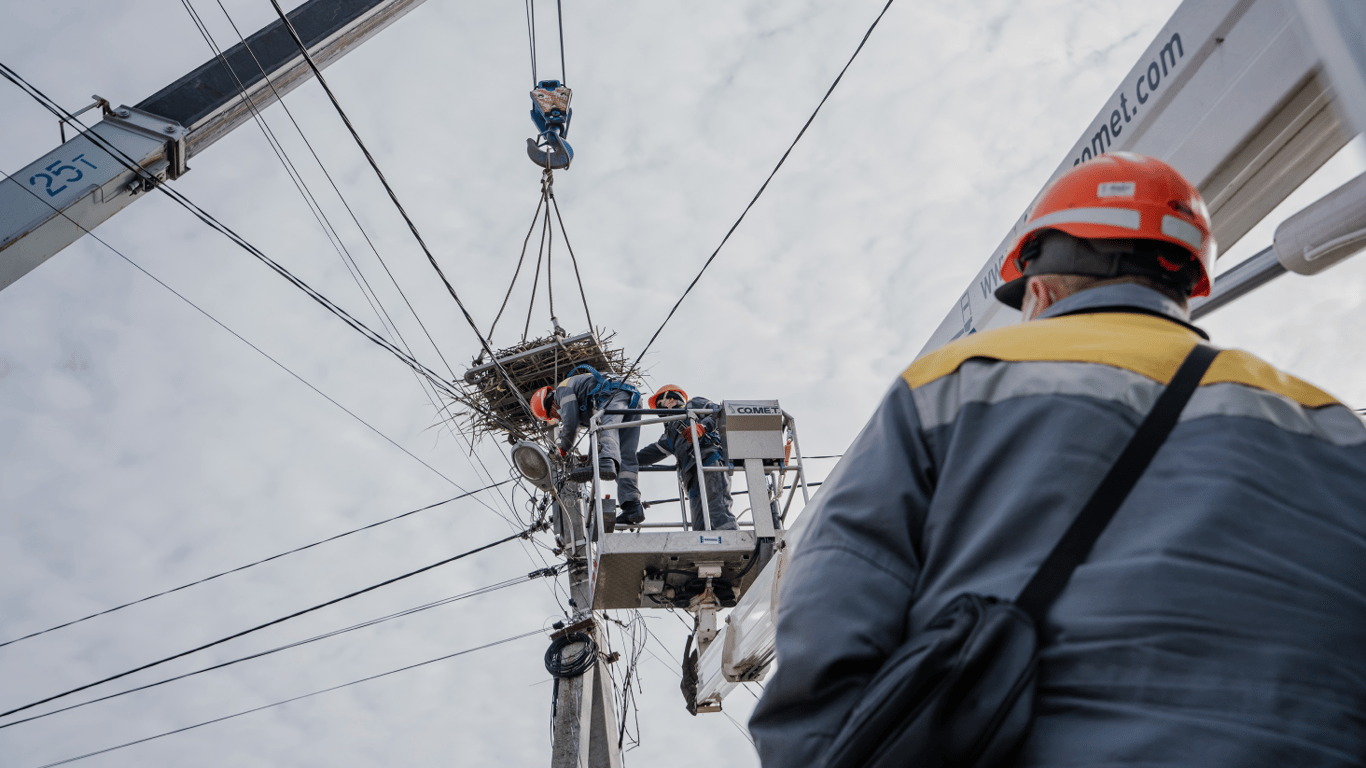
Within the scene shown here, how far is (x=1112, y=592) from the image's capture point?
1078 millimetres

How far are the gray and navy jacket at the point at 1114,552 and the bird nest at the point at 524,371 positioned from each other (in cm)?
965

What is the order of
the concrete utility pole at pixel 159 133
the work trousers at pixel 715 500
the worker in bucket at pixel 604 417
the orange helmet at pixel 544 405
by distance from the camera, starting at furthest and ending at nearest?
the orange helmet at pixel 544 405
the worker in bucket at pixel 604 417
the work trousers at pixel 715 500
the concrete utility pole at pixel 159 133

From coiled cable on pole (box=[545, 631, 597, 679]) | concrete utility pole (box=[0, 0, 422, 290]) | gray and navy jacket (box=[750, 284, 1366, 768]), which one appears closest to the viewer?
gray and navy jacket (box=[750, 284, 1366, 768])

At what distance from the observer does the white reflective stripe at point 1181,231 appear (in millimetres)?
1571

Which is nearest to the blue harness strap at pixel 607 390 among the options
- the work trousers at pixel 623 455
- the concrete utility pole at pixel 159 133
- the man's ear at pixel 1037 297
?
the work trousers at pixel 623 455

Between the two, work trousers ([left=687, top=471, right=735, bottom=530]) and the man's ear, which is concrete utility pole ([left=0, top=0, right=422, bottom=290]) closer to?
work trousers ([left=687, top=471, right=735, bottom=530])

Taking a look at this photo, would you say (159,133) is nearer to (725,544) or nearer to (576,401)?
(576,401)

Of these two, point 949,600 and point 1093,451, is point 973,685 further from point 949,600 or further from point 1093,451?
point 1093,451

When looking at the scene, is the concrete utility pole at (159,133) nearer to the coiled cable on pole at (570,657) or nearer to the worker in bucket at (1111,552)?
the coiled cable on pole at (570,657)

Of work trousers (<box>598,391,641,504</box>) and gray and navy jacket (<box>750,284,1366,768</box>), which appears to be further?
work trousers (<box>598,391,641,504</box>)

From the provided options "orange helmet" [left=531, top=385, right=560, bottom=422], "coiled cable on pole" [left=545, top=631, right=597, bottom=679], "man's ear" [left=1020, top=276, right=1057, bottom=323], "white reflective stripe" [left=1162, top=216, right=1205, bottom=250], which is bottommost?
"man's ear" [left=1020, top=276, right=1057, bottom=323]

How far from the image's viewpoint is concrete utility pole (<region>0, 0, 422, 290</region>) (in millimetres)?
6090

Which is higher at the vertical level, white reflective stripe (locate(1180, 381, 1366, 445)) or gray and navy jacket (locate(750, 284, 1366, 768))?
white reflective stripe (locate(1180, 381, 1366, 445))

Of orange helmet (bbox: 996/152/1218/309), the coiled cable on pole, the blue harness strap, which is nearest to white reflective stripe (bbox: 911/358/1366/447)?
orange helmet (bbox: 996/152/1218/309)
